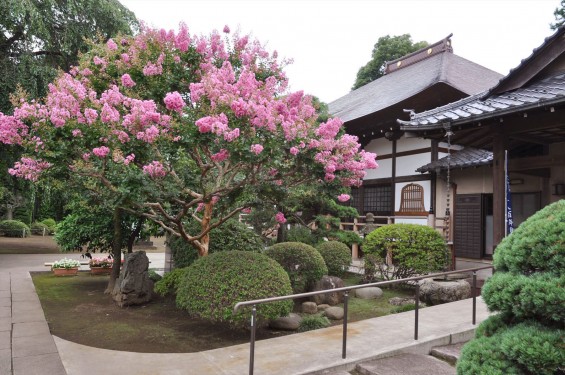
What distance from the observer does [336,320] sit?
695 centimetres

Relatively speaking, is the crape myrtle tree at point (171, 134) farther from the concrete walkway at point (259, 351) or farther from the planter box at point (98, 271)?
the planter box at point (98, 271)

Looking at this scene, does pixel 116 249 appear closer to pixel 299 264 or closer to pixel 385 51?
pixel 299 264

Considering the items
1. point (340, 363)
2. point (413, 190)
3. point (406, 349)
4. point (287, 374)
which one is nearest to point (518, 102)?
point (406, 349)

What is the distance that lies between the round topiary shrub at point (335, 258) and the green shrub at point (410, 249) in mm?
807

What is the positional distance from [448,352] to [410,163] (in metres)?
8.64

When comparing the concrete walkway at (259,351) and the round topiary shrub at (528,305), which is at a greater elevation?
the round topiary shrub at (528,305)

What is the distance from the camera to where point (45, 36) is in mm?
11320

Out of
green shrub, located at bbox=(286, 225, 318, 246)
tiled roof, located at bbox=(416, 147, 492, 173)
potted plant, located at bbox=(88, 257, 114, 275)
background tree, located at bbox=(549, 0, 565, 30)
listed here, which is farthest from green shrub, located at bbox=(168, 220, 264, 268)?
background tree, located at bbox=(549, 0, 565, 30)

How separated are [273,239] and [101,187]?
7351 millimetres

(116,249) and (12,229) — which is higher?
(116,249)

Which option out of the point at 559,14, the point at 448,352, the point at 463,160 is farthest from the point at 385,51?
the point at 448,352

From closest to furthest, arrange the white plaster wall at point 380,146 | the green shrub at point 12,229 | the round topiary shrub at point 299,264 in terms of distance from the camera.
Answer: the round topiary shrub at point 299,264, the white plaster wall at point 380,146, the green shrub at point 12,229

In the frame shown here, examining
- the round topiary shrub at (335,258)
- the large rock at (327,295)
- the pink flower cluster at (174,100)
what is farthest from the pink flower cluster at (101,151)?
the round topiary shrub at (335,258)

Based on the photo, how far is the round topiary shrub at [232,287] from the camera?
537 centimetres
